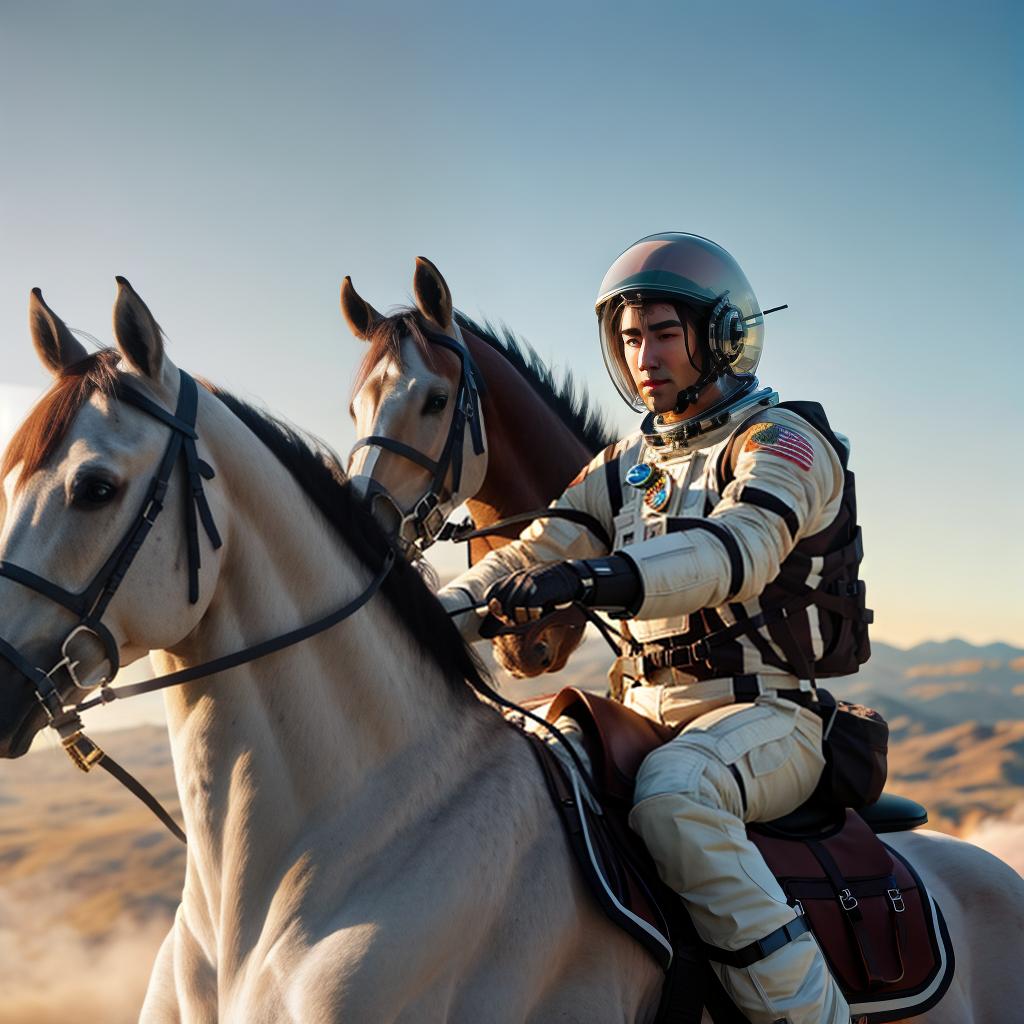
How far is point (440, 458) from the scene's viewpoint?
21.1 ft

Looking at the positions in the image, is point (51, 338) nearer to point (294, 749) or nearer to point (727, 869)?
point (294, 749)

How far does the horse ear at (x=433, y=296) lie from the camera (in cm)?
679

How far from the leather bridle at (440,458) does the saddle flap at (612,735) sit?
2362 mm

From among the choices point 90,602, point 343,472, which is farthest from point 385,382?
point 90,602

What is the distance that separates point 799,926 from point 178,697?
6.57 feet

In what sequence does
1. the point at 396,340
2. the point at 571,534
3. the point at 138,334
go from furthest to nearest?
1. the point at 396,340
2. the point at 571,534
3. the point at 138,334

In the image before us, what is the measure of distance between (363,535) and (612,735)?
1.08 meters

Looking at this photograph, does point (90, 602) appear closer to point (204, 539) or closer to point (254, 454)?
point (204, 539)

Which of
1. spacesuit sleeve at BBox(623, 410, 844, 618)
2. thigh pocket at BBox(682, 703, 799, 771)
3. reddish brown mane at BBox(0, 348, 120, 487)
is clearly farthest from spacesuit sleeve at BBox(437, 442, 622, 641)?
reddish brown mane at BBox(0, 348, 120, 487)

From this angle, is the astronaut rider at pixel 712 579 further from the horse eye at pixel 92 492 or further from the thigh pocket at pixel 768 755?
the horse eye at pixel 92 492

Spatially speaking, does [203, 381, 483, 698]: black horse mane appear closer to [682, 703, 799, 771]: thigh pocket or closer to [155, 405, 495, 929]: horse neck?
[155, 405, 495, 929]: horse neck

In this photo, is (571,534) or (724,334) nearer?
(724,334)

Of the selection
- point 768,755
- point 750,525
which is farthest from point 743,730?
point 750,525

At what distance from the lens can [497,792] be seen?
3.32 meters
